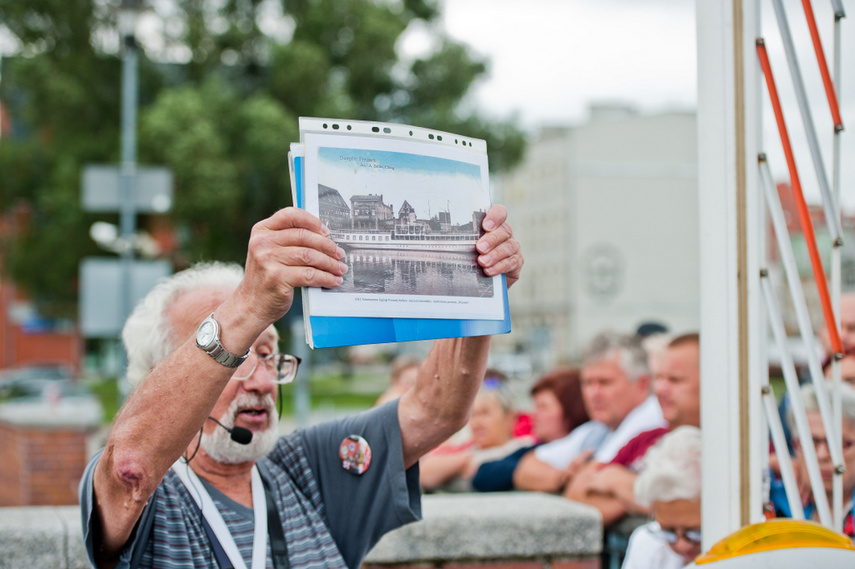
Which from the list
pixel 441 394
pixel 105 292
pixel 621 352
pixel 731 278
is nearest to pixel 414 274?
pixel 441 394

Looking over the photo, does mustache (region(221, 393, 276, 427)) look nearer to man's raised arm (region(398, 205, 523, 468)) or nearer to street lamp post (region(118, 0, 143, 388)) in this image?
man's raised arm (region(398, 205, 523, 468))

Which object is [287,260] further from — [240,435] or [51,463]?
[51,463]

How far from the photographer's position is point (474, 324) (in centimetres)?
165

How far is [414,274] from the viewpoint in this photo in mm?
1560

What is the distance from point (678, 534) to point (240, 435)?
1.49 metres

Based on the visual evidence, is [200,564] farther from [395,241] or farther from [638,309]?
[638,309]

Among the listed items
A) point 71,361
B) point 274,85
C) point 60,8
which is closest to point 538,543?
point 274,85

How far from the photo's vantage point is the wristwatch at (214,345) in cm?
148

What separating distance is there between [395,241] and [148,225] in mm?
19021

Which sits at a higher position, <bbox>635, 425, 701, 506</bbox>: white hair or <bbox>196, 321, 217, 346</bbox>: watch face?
<bbox>196, 321, 217, 346</bbox>: watch face

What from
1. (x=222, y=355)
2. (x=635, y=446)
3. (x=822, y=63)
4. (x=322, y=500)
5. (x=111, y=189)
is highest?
(x=111, y=189)

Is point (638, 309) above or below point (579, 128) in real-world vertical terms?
below

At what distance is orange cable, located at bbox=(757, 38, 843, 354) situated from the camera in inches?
78.2

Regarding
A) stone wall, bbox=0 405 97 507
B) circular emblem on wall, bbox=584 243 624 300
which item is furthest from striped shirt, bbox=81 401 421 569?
circular emblem on wall, bbox=584 243 624 300
